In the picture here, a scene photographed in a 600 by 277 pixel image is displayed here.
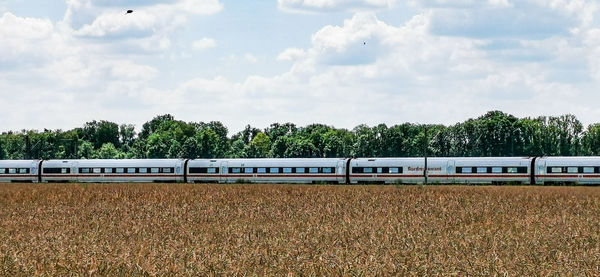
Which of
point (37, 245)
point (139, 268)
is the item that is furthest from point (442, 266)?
point (37, 245)

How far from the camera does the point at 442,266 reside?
48.2ft

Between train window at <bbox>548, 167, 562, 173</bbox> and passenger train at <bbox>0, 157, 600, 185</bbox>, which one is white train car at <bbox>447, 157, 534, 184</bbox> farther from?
train window at <bbox>548, 167, 562, 173</bbox>

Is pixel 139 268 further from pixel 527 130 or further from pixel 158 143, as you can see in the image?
pixel 158 143

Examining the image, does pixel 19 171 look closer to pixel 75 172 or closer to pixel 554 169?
pixel 75 172

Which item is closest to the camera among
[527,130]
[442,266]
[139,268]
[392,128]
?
[139,268]

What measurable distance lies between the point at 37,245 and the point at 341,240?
6948mm

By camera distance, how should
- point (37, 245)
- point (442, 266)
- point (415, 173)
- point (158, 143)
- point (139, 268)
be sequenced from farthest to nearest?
1. point (158, 143)
2. point (415, 173)
3. point (37, 245)
4. point (442, 266)
5. point (139, 268)

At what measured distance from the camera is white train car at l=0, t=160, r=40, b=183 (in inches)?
3519

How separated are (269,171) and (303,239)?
57.3 meters

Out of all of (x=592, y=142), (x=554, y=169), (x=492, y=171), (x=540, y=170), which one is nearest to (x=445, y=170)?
(x=492, y=171)

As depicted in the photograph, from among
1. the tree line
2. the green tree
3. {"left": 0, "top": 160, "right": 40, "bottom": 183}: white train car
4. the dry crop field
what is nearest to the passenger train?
{"left": 0, "top": 160, "right": 40, "bottom": 183}: white train car

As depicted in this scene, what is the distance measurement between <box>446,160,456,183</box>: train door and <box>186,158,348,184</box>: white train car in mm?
9237

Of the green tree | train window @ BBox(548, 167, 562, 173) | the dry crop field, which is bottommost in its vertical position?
the dry crop field

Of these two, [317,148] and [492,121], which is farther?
[317,148]
